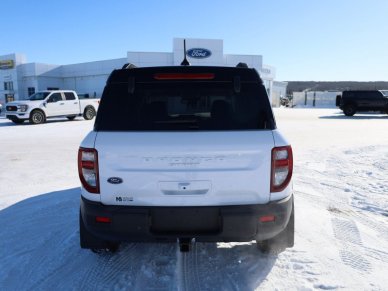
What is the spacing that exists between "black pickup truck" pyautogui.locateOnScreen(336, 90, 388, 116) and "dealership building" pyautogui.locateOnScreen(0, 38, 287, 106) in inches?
615

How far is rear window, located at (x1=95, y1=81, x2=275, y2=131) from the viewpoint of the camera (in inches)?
107


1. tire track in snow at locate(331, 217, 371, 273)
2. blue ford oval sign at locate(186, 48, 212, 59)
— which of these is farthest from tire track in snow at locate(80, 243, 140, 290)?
blue ford oval sign at locate(186, 48, 212, 59)

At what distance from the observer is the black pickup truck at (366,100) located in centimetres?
2302

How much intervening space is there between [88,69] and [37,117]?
2463 cm

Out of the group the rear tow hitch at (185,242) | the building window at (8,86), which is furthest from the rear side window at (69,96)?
the building window at (8,86)

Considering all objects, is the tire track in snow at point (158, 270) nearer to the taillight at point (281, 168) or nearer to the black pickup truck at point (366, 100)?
the taillight at point (281, 168)

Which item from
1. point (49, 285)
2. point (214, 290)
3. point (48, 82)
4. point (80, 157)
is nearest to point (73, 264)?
point (49, 285)

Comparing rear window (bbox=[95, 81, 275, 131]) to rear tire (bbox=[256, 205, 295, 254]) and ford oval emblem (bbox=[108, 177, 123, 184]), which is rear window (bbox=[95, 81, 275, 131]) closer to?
ford oval emblem (bbox=[108, 177, 123, 184])

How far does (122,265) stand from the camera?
3168 mm

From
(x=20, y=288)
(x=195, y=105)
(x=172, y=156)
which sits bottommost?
(x=20, y=288)

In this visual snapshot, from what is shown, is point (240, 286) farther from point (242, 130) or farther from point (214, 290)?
point (242, 130)

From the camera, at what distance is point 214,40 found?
115ft

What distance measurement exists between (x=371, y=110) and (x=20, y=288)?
25.7 metres

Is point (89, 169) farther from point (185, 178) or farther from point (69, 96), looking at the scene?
point (69, 96)
